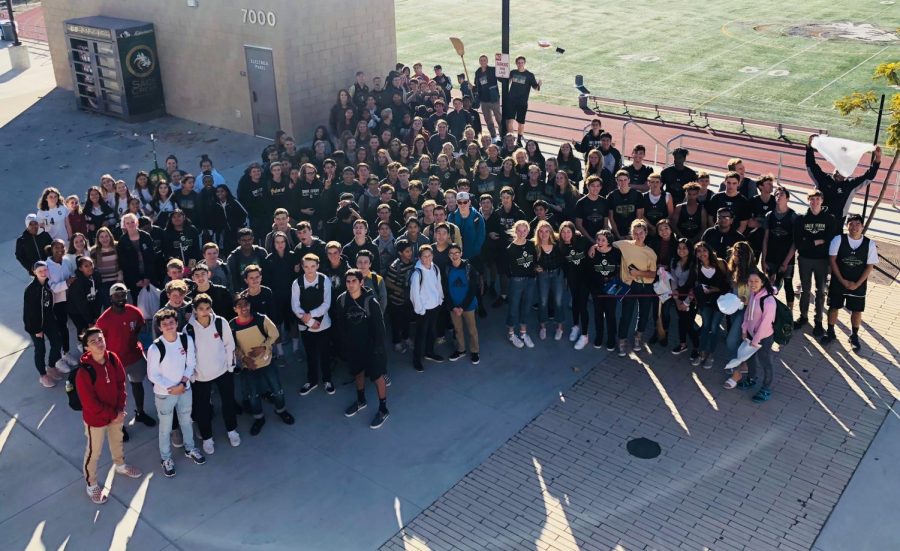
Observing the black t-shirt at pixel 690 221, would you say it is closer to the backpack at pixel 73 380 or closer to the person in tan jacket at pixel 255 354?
the person in tan jacket at pixel 255 354

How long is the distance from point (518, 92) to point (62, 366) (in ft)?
34.1

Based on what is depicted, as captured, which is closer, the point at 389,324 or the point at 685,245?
the point at 685,245

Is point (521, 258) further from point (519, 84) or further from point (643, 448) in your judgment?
point (519, 84)

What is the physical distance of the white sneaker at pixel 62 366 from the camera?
10.5 meters

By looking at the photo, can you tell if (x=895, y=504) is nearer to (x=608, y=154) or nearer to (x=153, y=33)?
(x=608, y=154)

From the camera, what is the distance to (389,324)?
11.6m

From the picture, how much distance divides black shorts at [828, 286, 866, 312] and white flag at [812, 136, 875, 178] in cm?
191

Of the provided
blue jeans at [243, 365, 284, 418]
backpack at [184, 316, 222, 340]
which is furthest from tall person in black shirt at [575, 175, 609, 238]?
backpack at [184, 316, 222, 340]

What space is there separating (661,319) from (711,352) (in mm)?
727

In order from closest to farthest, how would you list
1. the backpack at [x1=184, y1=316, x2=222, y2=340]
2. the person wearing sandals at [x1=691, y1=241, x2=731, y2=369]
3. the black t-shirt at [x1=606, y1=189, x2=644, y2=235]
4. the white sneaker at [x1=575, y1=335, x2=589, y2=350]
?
the backpack at [x1=184, y1=316, x2=222, y2=340], the person wearing sandals at [x1=691, y1=241, x2=731, y2=369], the white sneaker at [x1=575, y1=335, x2=589, y2=350], the black t-shirt at [x1=606, y1=189, x2=644, y2=235]

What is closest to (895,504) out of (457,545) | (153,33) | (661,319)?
(661,319)

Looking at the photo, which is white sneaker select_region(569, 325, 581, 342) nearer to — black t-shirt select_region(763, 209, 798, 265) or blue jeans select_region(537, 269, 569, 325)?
blue jeans select_region(537, 269, 569, 325)

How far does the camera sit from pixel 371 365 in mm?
9133

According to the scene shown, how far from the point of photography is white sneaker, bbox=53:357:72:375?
10516 mm
